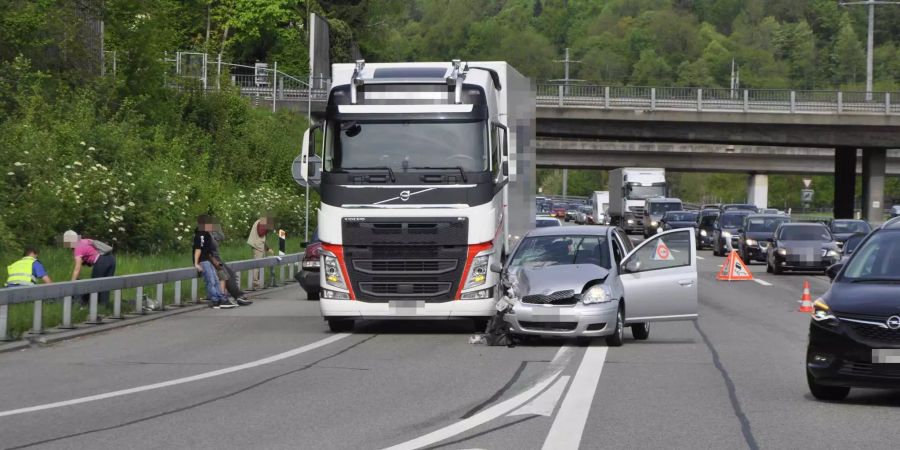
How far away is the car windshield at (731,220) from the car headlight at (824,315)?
40.9 meters

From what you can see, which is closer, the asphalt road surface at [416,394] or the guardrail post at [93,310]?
the asphalt road surface at [416,394]

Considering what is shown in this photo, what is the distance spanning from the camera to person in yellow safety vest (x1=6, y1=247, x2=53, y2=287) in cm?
1997

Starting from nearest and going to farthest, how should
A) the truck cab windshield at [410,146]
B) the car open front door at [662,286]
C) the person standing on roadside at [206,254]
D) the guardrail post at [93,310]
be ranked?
the car open front door at [662,286], the truck cab windshield at [410,146], the guardrail post at [93,310], the person standing on roadside at [206,254]

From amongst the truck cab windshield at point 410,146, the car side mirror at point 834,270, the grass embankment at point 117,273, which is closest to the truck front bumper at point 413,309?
the truck cab windshield at point 410,146

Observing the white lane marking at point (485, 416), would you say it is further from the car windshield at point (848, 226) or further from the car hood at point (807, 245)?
the car windshield at point (848, 226)

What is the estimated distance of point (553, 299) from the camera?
57.0 ft

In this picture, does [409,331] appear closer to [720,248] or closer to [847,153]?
[720,248]

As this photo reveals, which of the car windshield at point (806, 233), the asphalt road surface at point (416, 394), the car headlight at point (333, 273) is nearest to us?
the asphalt road surface at point (416, 394)

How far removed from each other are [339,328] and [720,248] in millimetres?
35093

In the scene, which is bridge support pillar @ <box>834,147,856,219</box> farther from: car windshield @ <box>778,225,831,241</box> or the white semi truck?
the white semi truck

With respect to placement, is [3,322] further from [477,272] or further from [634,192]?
[634,192]

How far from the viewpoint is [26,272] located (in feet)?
65.9

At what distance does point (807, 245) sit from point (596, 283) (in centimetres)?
2358

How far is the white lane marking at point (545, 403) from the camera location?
11.6 meters
